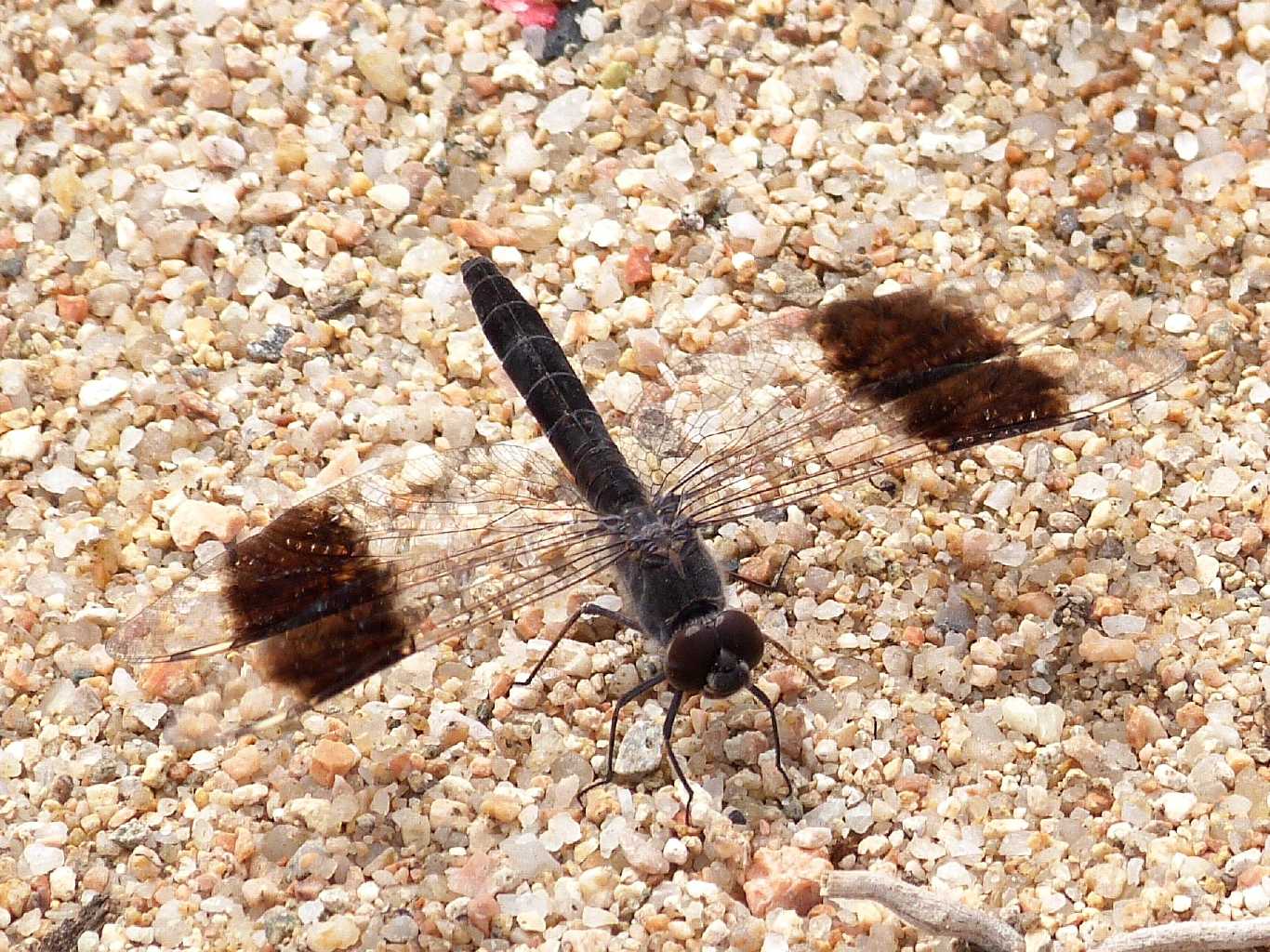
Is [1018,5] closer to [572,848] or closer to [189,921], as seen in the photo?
[572,848]

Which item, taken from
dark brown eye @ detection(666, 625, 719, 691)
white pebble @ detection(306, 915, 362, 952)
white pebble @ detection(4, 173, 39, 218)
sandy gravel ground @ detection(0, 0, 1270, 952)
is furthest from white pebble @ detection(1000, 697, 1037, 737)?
white pebble @ detection(4, 173, 39, 218)

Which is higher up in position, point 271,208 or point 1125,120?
point 271,208

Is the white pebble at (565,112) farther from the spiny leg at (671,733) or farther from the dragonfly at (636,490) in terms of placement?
the spiny leg at (671,733)

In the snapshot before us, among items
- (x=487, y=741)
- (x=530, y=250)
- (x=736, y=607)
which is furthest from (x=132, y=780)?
(x=530, y=250)

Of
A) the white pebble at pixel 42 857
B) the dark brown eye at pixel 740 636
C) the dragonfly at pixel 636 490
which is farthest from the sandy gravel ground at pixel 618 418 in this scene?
the dark brown eye at pixel 740 636

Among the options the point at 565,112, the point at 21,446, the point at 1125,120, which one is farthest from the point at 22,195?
the point at 1125,120

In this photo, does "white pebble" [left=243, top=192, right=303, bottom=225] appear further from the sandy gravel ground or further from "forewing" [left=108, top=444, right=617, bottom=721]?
"forewing" [left=108, top=444, right=617, bottom=721]

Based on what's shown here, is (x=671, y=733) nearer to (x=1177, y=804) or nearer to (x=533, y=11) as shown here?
(x=1177, y=804)
